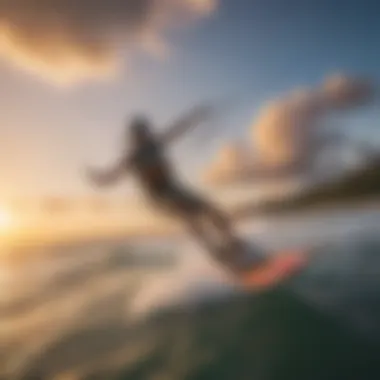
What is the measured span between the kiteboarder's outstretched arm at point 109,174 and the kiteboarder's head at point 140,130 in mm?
41

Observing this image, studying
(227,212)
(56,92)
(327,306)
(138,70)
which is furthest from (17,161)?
(327,306)

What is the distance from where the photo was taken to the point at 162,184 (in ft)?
4.38

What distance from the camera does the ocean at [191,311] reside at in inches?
50.6

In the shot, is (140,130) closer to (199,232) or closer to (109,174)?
(109,174)

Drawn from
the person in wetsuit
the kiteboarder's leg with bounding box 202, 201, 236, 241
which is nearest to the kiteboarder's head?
the person in wetsuit

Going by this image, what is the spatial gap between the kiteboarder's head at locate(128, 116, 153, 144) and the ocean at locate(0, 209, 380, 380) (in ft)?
0.59

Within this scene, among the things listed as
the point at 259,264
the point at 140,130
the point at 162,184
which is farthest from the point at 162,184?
the point at 259,264

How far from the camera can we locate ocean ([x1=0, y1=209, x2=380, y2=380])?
1.29 m

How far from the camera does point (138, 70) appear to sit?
1.36m

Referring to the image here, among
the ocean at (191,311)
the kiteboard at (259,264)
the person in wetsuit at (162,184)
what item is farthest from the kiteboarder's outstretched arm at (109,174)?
the kiteboard at (259,264)

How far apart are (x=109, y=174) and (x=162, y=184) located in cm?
10

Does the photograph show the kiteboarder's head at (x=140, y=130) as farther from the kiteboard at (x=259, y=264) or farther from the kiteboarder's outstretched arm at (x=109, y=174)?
the kiteboard at (x=259, y=264)

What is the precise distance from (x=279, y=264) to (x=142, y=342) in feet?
0.91

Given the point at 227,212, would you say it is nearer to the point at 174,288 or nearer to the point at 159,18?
the point at 174,288
